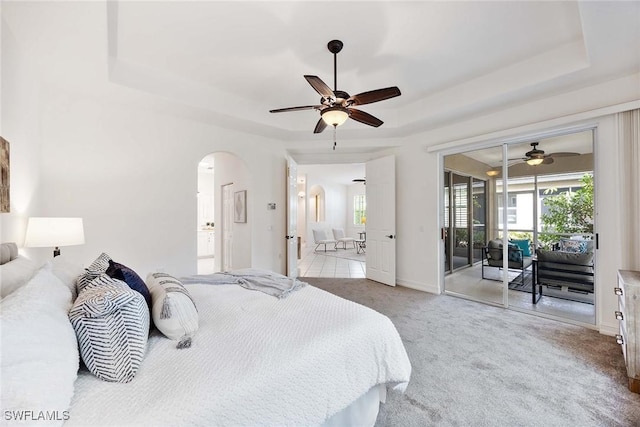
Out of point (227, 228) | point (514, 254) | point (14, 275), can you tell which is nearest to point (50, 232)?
point (14, 275)

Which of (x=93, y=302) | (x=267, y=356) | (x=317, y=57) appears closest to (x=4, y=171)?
(x=93, y=302)

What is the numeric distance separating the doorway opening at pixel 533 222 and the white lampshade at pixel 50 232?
15.4 ft

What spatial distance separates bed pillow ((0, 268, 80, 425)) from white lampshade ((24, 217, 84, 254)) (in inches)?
60.5

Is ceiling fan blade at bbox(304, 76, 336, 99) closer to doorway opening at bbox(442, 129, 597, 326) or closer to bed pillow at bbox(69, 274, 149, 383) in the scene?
bed pillow at bbox(69, 274, 149, 383)

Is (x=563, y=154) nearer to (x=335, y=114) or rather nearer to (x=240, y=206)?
(x=335, y=114)

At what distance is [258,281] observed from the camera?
7.57 ft

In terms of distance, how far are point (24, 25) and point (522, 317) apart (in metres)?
5.43

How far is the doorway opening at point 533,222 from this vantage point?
3145 millimetres

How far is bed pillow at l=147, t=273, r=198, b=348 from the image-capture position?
1353mm

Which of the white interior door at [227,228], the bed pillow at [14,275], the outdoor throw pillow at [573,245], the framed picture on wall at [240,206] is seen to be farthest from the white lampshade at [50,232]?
the outdoor throw pillow at [573,245]

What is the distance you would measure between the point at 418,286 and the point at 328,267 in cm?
254

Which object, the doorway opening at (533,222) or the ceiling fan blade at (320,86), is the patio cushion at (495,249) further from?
the ceiling fan blade at (320,86)

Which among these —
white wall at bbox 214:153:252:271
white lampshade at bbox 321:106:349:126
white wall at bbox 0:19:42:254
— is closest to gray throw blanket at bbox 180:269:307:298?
white wall at bbox 0:19:42:254

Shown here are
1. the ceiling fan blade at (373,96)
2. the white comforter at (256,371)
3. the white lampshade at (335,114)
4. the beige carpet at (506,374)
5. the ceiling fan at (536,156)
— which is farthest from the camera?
the ceiling fan at (536,156)
